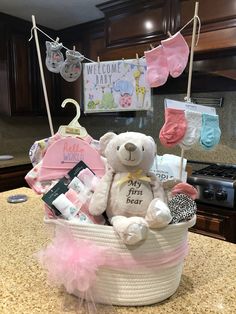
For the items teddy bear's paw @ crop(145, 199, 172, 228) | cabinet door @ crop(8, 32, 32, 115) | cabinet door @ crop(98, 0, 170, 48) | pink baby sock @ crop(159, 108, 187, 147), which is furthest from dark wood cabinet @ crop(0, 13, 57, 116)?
teddy bear's paw @ crop(145, 199, 172, 228)

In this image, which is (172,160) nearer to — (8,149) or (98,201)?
(98,201)

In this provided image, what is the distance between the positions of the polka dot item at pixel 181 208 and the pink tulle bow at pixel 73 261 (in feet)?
0.53

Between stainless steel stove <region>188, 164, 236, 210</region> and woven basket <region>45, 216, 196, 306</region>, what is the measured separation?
1.29m

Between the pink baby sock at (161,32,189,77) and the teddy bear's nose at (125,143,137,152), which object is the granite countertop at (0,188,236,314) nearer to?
the teddy bear's nose at (125,143,137,152)

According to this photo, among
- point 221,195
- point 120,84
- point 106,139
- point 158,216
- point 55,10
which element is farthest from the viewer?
point 55,10

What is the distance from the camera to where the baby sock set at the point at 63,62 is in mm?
975

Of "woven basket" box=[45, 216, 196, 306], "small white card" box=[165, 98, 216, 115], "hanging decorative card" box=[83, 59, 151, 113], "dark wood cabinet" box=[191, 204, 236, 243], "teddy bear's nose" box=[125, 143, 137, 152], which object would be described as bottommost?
"dark wood cabinet" box=[191, 204, 236, 243]

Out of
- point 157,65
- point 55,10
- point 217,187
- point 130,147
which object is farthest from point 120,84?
point 55,10

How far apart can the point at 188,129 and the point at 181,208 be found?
0.20 meters

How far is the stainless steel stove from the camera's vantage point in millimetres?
1735

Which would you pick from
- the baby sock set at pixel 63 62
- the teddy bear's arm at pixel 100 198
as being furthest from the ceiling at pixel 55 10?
the teddy bear's arm at pixel 100 198

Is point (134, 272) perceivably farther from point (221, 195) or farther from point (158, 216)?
point (221, 195)

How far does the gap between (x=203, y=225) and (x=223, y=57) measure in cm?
109

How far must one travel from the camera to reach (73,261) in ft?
1.68
